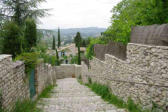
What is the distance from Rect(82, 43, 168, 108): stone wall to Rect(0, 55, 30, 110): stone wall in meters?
3.28

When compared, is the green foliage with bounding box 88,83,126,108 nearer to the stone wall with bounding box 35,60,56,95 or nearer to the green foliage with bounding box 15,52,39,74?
the stone wall with bounding box 35,60,56,95

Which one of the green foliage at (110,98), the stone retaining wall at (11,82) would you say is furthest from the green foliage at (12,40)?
the green foliage at (110,98)

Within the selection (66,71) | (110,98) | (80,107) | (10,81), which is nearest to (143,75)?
(80,107)

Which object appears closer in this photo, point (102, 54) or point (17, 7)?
point (102, 54)

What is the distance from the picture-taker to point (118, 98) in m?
7.08

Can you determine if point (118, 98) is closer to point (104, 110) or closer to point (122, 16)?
point (104, 110)

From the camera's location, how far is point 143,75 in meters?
5.22

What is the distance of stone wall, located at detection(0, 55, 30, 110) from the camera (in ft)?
14.3

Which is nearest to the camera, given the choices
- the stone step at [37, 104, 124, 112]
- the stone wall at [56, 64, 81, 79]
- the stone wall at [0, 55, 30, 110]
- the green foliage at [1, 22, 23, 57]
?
the stone wall at [0, 55, 30, 110]

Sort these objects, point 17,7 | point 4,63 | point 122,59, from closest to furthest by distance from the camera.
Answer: point 4,63
point 122,59
point 17,7

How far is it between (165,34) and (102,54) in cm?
545

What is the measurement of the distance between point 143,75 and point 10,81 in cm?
341

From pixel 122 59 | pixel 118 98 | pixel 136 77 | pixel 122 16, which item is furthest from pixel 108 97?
pixel 122 16


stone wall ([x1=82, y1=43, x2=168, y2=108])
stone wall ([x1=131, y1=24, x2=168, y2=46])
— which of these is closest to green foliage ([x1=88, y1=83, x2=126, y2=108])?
stone wall ([x1=82, y1=43, x2=168, y2=108])
